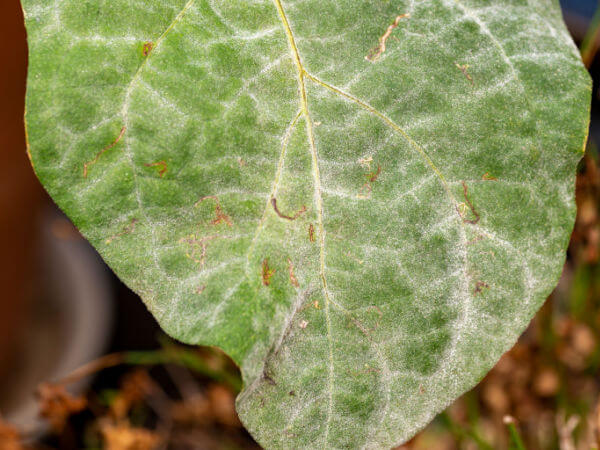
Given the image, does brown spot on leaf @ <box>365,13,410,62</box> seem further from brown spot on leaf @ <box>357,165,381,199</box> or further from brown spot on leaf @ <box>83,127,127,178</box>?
brown spot on leaf @ <box>83,127,127,178</box>

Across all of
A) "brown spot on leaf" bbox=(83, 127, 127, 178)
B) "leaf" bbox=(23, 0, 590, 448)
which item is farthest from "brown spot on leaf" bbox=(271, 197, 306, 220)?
"brown spot on leaf" bbox=(83, 127, 127, 178)

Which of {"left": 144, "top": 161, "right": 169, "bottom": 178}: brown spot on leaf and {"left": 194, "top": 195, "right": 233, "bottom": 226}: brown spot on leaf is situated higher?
{"left": 144, "top": 161, "right": 169, "bottom": 178}: brown spot on leaf

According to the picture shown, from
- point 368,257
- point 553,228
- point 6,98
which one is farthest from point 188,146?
point 6,98

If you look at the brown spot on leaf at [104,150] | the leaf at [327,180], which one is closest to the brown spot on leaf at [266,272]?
the leaf at [327,180]

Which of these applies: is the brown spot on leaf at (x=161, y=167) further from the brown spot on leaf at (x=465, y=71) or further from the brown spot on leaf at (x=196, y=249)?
the brown spot on leaf at (x=465, y=71)

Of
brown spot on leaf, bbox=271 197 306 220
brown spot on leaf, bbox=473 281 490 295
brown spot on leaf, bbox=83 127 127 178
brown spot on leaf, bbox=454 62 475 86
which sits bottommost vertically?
brown spot on leaf, bbox=473 281 490 295

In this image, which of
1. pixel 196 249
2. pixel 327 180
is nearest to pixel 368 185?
pixel 327 180

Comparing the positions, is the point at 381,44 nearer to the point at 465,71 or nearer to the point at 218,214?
the point at 465,71
